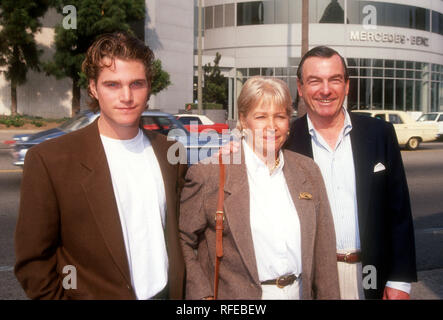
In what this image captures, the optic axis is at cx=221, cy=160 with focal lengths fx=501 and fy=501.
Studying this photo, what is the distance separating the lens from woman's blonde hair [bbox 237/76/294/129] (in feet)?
8.08

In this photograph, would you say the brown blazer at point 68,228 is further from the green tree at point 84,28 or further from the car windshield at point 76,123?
the green tree at point 84,28

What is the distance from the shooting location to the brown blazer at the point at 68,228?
2.08m

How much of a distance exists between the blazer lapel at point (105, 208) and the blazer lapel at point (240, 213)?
0.52 metres

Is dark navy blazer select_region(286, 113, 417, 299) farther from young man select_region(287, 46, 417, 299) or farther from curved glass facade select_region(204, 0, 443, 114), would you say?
curved glass facade select_region(204, 0, 443, 114)

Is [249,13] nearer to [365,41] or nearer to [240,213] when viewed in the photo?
[365,41]

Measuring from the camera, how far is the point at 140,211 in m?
2.24

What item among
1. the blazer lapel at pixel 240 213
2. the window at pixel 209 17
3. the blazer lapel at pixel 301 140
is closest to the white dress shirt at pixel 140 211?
the blazer lapel at pixel 240 213

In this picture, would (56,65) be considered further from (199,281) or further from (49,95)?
(199,281)

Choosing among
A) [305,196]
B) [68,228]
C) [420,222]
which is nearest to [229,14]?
[420,222]

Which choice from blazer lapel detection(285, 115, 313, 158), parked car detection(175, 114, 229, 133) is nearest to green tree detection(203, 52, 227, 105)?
parked car detection(175, 114, 229, 133)

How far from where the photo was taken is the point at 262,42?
37.8m

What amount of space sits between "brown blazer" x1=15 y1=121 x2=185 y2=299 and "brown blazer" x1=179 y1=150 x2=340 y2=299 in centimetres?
38

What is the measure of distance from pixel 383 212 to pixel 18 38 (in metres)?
30.8
